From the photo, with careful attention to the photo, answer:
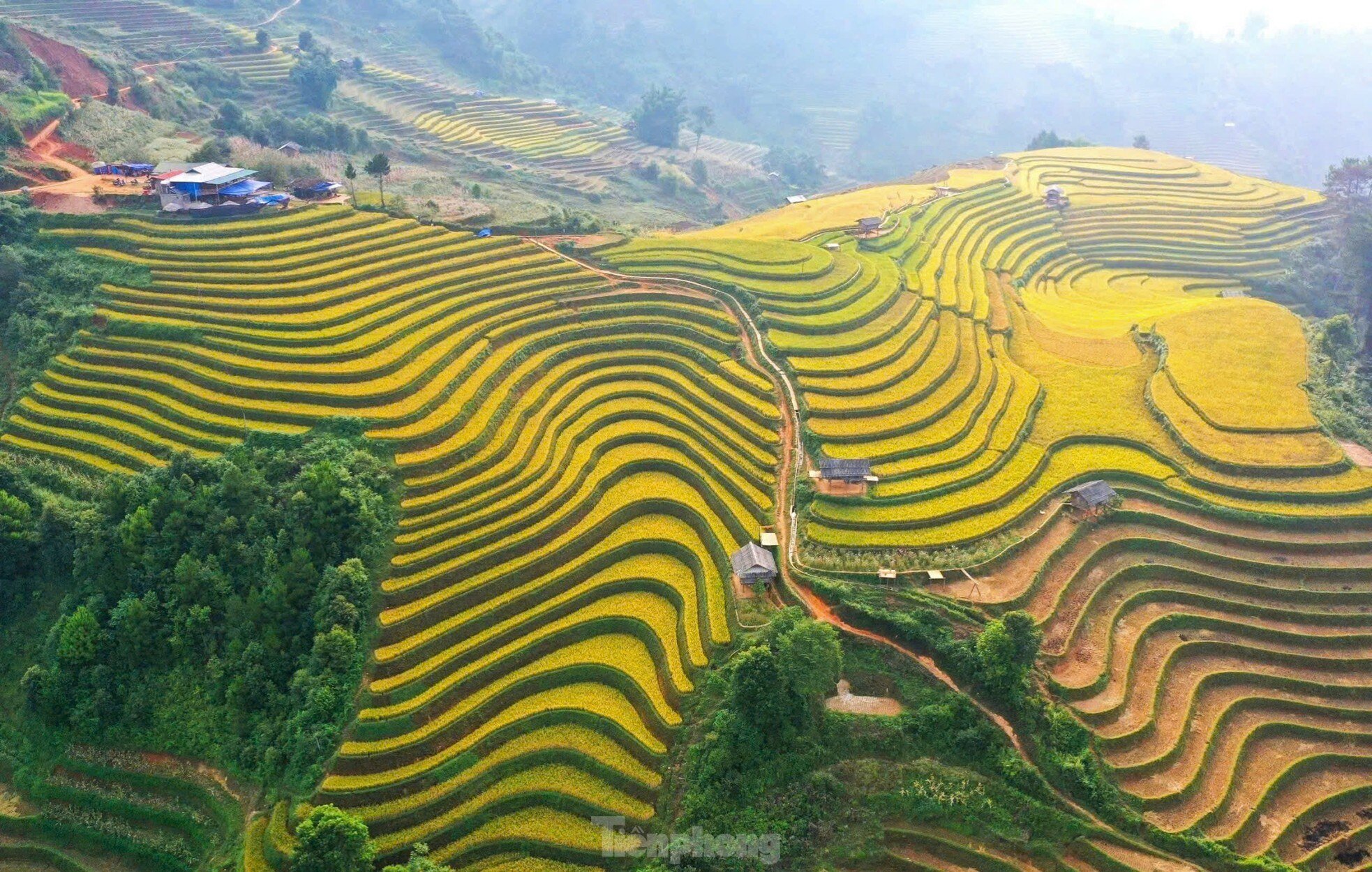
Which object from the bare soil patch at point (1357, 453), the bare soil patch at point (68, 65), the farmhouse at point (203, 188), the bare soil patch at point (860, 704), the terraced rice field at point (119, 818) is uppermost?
the bare soil patch at point (68, 65)

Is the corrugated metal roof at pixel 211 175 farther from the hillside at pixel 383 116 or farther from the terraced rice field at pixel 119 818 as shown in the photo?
the terraced rice field at pixel 119 818

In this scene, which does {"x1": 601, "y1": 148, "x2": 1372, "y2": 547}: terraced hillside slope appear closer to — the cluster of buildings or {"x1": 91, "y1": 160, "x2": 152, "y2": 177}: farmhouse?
the cluster of buildings

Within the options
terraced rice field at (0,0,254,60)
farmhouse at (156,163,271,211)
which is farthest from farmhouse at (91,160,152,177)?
terraced rice field at (0,0,254,60)

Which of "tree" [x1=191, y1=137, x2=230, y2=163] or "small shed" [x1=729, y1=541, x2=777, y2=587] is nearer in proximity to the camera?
"small shed" [x1=729, y1=541, x2=777, y2=587]

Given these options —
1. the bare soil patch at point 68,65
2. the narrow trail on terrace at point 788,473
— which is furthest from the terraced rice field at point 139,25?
the narrow trail on terrace at point 788,473

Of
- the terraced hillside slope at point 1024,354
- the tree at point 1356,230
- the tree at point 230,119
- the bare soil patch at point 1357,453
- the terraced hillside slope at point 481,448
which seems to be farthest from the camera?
the tree at point 230,119

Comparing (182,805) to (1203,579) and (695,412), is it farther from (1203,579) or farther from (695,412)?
(1203,579)

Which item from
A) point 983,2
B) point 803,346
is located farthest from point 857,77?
point 803,346
